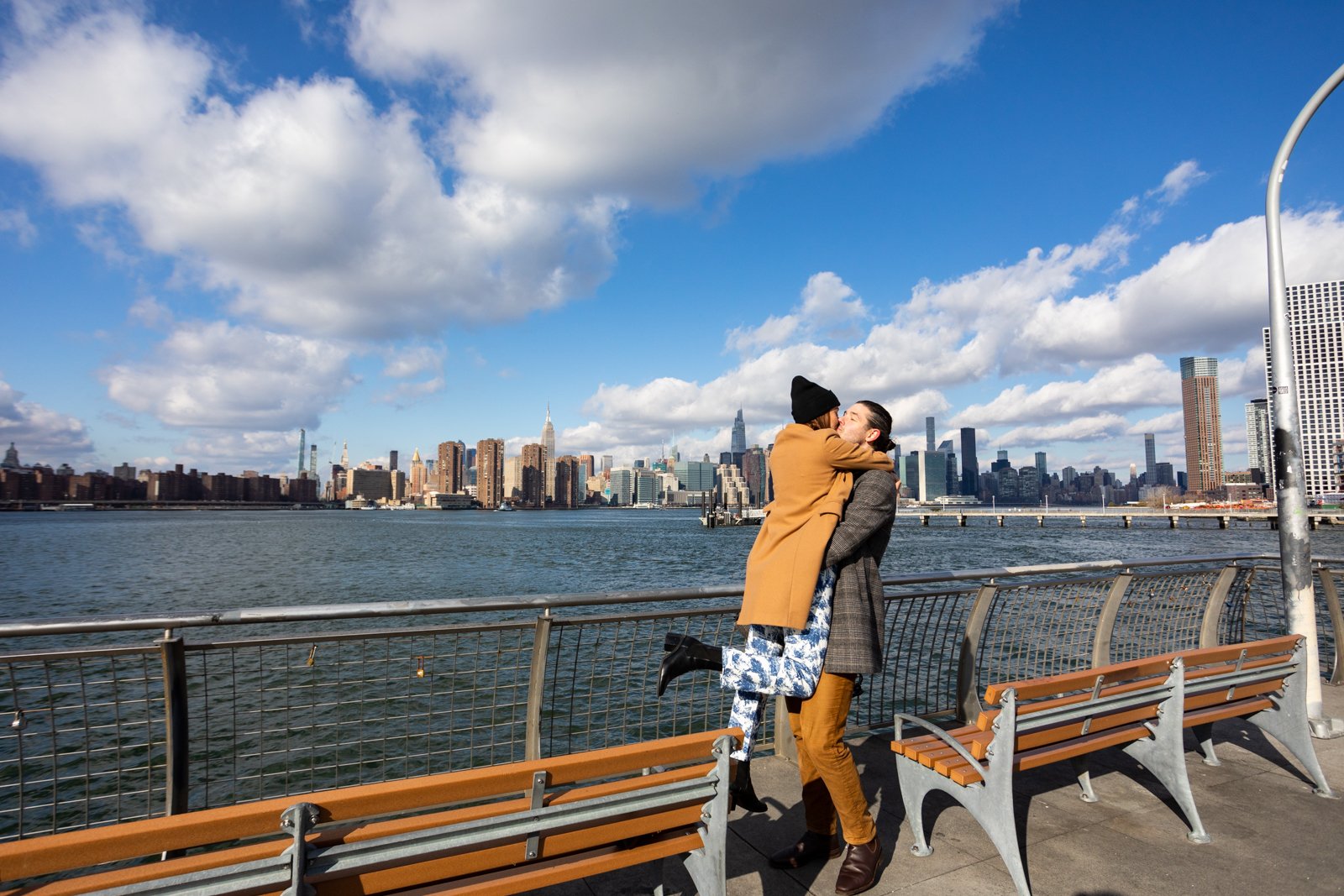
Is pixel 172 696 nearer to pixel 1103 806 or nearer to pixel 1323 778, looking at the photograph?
pixel 1103 806

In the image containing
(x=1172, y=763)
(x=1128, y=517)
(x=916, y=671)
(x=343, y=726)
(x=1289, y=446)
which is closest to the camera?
(x=1172, y=763)

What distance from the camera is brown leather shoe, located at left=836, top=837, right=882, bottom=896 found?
10.3 ft

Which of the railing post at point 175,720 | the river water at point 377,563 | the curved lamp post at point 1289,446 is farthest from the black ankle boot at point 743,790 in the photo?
the river water at point 377,563

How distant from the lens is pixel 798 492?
3186 millimetres

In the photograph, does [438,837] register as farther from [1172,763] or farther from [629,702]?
[629,702]

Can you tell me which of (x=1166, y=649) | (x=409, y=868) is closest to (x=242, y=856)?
(x=409, y=868)

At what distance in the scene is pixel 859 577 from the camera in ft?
10.4

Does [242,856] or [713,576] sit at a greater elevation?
[242,856]

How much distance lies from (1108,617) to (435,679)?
7201 mm

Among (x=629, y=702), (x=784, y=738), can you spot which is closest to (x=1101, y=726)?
(x=784, y=738)

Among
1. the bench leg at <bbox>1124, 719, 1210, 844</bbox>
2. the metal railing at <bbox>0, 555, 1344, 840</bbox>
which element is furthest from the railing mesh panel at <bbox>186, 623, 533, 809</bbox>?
the bench leg at <bbox>1124, 719, 1210, 844</bbox>

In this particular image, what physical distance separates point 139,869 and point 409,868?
645 millimetres

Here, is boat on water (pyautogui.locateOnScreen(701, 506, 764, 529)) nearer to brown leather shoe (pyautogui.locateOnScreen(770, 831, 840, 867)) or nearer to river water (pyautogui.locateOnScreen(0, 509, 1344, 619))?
river water (pyautogui.locateOnScreen(0, 509, 1344, 619))

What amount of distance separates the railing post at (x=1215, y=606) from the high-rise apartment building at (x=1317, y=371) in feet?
2.97
